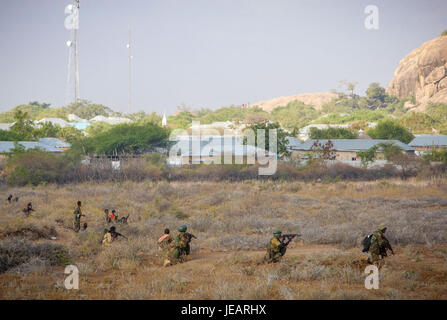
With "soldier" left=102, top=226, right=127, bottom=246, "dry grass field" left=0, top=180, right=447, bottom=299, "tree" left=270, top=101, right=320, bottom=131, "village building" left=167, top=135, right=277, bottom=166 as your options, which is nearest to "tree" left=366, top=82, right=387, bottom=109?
"tree" left=270, top=101, right=320, bottom=131

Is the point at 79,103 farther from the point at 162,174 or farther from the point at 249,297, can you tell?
the point at 249,297

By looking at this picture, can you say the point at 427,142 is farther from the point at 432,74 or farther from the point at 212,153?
the point at 432,74

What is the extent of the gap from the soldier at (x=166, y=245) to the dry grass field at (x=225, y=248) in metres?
0.35

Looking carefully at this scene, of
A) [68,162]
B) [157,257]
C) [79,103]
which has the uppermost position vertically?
[79,103]

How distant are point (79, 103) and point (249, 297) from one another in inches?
4423

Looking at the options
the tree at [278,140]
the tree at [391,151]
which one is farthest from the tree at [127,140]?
the tree at [391,151]

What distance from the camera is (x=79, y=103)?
111250 mm

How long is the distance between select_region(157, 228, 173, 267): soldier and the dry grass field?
35 cm

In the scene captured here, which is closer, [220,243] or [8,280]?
[8,280]

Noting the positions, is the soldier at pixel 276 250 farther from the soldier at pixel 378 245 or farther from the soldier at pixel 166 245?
the soldier at pixel 166 245

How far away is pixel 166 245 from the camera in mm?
11289

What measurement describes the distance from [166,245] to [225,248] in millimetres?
2131

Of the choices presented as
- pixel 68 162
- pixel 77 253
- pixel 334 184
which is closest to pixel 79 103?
pixel 68 162

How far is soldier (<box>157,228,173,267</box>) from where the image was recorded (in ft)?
34.8
